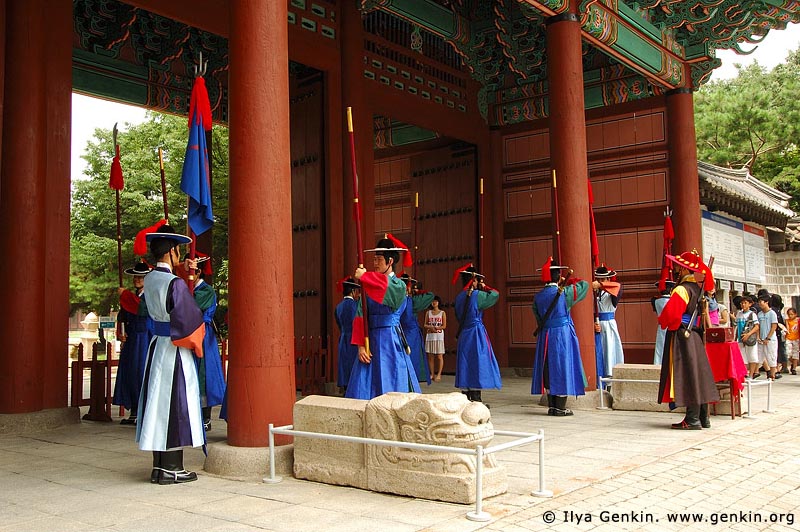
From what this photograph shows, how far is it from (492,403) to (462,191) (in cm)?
542

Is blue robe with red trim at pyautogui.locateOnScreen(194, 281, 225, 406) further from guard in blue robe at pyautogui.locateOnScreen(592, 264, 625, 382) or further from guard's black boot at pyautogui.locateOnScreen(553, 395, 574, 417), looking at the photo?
guard in blue robe at pyautogui.locateOnScreen(592, 264, 625, 382)

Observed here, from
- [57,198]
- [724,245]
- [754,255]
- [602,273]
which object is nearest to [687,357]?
[602,273]

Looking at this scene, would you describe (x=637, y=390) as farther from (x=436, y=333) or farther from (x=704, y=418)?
(x=436, y=333)

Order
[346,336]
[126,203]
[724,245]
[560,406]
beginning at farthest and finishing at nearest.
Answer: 1. [126,203]
2. [724,245]
3. [346,336]
4. [560,406]

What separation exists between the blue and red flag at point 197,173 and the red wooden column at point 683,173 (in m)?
9.28

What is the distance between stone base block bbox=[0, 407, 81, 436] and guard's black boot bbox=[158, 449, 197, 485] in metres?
3.11

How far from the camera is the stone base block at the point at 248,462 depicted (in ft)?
17.5

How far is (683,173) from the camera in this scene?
42.0ft

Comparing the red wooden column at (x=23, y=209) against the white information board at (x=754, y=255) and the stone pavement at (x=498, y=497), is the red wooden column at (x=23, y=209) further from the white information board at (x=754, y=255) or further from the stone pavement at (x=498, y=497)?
the white information board at (x=754, y=255)

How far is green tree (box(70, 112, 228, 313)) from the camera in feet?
77.9

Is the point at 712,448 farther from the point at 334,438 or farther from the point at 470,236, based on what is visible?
the point at 470,236

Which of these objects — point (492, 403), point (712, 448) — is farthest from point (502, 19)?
point (712, 448)

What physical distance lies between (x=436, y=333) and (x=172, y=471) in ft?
30.1

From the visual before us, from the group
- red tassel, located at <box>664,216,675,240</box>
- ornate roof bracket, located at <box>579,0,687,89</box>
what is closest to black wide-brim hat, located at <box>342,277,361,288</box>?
ornate roof bracket, located at <box>579,0,687,89</box>
